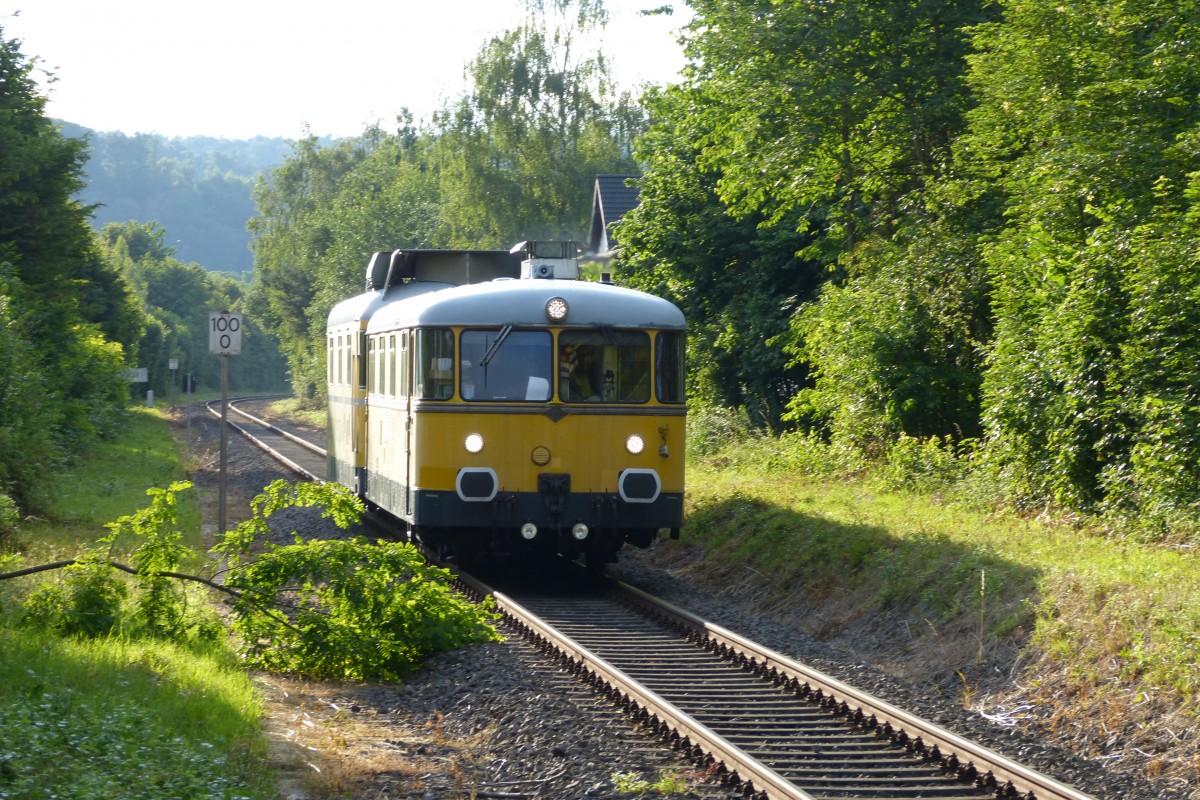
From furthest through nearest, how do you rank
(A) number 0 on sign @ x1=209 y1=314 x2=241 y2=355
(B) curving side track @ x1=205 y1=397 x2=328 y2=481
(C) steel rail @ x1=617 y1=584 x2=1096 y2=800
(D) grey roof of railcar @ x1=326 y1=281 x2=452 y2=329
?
(B) curving side track @ x1=205 y1=397 x2=328 y2=481, (D) grey roof of railcar @ x1=326 y1=281 x2=452 y2=329, (A) number 0 on sign @ x1=209 y1=314 x2=241 y2=355, (C) steel rail @ x1=617 y1=584 x2=1096 y2=800

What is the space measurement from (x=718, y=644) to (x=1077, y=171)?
682cm

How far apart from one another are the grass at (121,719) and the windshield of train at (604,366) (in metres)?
4.61

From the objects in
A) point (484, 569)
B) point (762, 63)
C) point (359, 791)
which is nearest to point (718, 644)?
point (359, 791)

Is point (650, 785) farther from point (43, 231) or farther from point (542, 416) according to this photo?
point (43, 231)

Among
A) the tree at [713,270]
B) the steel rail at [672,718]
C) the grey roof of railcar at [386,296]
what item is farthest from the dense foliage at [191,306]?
the steel rail at [672,718]

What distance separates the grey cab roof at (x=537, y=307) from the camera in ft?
44.8

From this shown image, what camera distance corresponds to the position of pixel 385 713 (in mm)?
9078

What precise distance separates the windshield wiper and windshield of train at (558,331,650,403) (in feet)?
1.67

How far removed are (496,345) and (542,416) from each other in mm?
800

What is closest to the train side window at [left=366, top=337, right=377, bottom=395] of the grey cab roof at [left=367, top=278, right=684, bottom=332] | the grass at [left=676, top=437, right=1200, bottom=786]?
the grey cab roof at [left=367, top=278, right=684, bottom=332]

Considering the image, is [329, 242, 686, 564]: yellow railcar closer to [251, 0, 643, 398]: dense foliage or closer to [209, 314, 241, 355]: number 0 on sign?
[209, 314, 241, 355]: number 0 on sign

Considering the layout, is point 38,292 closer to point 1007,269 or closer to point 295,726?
point 1007,269

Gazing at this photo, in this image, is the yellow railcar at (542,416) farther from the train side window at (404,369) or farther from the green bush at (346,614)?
the green bush at (346,614)

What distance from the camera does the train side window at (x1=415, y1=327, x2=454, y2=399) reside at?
13547mm
